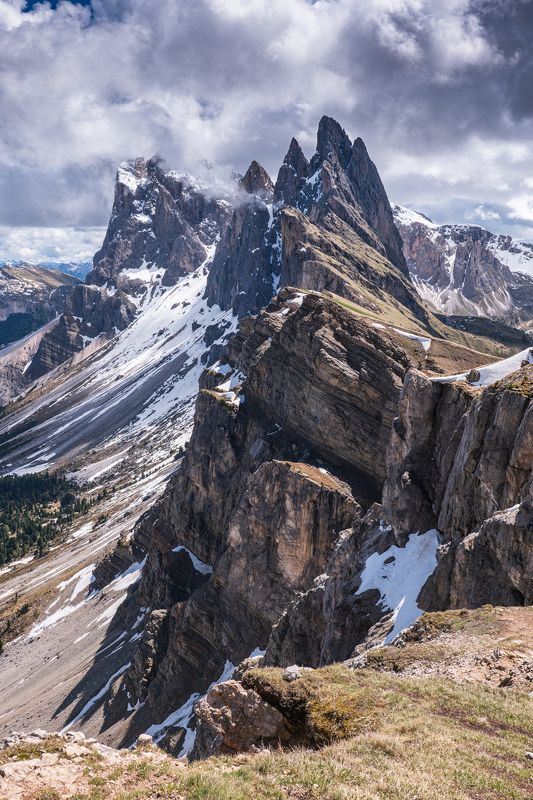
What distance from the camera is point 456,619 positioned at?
2550cm

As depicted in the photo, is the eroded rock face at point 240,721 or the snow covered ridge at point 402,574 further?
the snow covered ridge at point 402,574

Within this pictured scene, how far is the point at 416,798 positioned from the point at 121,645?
306ft

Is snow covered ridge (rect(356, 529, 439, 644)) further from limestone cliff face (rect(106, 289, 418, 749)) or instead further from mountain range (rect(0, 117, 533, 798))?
limestone cliff face (rect(106, 289, 418, 749))

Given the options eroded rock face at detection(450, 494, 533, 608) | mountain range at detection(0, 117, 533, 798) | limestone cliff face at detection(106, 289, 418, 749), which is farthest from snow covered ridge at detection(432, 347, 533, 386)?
eroded rock face at detection(450, 494, 533, 608)

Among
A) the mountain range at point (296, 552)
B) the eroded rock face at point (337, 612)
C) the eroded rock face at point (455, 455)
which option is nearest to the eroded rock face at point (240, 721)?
the mountain range at point (296, 552)

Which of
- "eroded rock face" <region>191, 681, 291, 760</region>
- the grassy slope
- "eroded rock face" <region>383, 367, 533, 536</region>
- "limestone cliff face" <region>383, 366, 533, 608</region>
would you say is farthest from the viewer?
"eroded rock face" <region>383, 367, 533, 536</region>

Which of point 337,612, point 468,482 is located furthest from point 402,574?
point 468,482

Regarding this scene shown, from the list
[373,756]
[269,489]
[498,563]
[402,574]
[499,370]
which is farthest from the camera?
[269,489]

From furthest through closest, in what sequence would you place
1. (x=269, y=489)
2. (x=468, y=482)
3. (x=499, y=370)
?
(x=269, y=489)
(x=499, y=370)
(x=468, y=482)

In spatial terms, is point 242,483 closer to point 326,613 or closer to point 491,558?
point 326,613

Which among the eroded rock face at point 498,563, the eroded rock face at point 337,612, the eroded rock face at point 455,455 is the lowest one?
the eroded rock face at point 337,612

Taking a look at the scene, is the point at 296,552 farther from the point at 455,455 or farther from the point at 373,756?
the point at 373,756

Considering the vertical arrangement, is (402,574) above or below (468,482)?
below

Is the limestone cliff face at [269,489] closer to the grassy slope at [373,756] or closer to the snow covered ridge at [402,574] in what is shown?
the snow covered ridge at [402,574]
